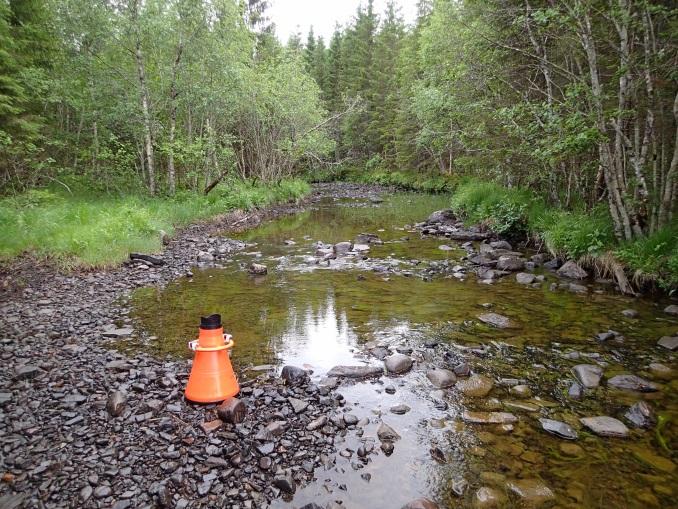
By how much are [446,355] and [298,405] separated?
250 centimetres

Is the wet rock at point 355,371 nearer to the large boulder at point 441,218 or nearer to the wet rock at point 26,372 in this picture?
the wet rock at point 26,372

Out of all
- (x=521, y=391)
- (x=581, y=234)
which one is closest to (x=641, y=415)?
(x=521, y=391)

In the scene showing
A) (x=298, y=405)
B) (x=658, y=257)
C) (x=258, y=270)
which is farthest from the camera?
(x=258, y=270)

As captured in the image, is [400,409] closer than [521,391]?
Yes

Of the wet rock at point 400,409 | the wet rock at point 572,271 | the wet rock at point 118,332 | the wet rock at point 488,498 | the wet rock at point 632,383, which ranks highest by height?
the wet rock at point 572,271

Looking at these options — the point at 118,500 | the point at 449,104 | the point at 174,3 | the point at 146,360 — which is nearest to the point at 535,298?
the point at 146,360

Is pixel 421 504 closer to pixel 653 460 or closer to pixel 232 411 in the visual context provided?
pixel 232 411

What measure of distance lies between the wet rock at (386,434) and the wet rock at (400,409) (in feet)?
1.11

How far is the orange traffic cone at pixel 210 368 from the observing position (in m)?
4.42

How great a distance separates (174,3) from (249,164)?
12936 millimetres

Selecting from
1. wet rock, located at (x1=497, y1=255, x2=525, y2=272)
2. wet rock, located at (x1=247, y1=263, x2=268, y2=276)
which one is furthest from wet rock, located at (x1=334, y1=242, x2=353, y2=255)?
wet rock, located at (x1=497, y1=255, x2=525, y2=272)

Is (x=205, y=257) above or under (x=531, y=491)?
above

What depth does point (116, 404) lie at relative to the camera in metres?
4.25

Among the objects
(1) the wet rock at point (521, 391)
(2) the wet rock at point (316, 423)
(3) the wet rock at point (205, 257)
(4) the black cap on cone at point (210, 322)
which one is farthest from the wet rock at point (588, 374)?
(3) the wet rock at point (205, 257)
